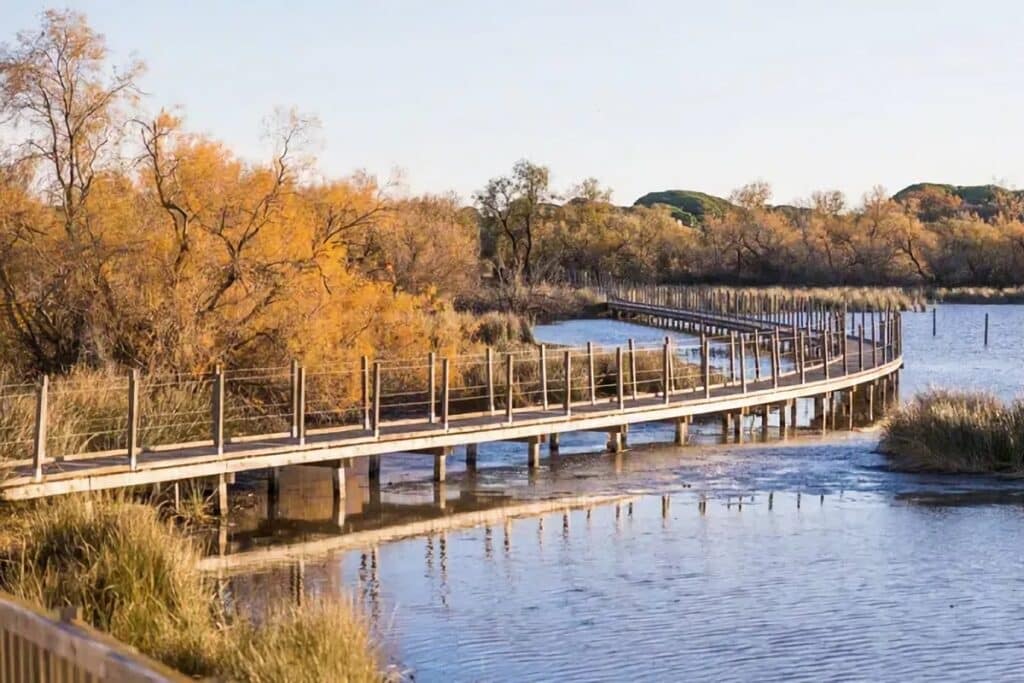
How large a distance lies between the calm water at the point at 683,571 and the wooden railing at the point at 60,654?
6310mm

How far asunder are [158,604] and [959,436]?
14.5 metres

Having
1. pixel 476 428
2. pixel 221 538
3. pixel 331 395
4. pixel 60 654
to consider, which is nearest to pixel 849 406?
pixel 476 428

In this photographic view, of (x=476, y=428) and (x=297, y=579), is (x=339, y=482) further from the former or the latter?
(x=297, y=579)

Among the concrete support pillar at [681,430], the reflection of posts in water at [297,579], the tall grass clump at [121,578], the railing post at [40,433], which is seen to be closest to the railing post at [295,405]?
the reflection of posts in water at [297,579]

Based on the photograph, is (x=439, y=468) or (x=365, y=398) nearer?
(x=365, y=398)

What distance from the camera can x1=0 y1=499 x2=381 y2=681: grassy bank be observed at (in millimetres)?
8789

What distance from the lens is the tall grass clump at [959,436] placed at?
21125mm

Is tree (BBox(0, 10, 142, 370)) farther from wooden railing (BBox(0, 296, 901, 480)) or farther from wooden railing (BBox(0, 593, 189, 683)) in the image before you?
wooden railing (BBox(0, 593, 189, 683))

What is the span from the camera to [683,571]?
49.0ft

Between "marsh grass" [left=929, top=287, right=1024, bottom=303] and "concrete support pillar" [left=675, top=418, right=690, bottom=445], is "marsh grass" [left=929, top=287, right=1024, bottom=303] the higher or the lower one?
the higher one

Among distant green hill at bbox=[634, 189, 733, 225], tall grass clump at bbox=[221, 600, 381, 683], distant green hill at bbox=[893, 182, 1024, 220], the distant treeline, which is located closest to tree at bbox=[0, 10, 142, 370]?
tall grass clump at bbox=[221, 600, 381, 683]

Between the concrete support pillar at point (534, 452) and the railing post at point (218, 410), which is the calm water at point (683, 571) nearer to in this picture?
the concrete support pillar at point (534, 452)

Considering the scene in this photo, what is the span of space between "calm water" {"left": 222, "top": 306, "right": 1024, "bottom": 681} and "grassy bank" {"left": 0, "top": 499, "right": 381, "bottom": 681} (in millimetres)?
1601

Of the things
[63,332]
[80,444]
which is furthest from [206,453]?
[63,332]
